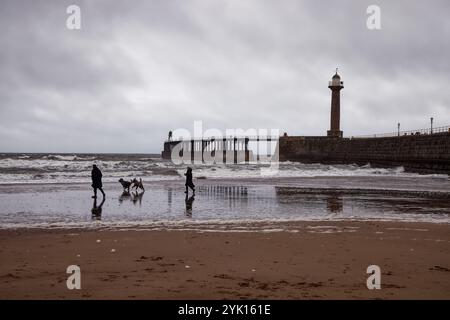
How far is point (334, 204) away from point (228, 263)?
9.85 metres

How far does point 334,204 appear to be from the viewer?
15.5 meters

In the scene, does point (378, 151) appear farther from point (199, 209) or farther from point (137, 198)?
point (199, 209)

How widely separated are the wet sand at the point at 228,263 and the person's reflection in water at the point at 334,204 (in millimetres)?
3682

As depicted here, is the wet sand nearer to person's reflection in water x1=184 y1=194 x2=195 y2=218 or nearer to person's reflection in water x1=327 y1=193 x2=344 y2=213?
person's reflection in water x1=184 y1=194 x2=195 y2=218

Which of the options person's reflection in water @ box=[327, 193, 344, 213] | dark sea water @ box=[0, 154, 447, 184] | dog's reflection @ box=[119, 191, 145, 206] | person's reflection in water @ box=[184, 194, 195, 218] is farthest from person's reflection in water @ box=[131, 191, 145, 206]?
dark sea water @ box=[0, 154, 447, 184]

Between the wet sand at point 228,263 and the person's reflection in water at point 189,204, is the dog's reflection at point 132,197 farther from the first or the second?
the wet sand at point 228,263

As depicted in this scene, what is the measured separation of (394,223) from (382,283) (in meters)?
6.11

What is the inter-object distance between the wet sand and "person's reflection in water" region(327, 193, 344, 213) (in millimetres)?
3682

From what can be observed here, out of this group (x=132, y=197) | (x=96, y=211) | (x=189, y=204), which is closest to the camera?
(x=96, y=211)

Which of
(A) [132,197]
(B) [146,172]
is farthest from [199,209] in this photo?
(B) [146,172]

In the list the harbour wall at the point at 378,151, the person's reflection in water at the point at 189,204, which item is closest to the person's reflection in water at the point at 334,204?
the person's reflection in water at the point at 189,204

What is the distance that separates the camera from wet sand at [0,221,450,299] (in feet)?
16.2

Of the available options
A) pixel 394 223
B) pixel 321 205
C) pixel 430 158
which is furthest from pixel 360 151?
pixel 394 223
